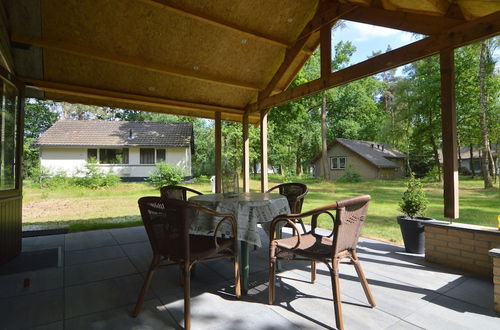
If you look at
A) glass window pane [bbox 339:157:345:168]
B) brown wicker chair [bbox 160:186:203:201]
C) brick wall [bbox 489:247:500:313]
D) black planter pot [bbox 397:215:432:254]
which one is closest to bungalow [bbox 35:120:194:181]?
brown wicker chair [bbox 160:186:203:201]

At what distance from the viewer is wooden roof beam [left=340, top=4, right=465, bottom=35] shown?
8.76 ft

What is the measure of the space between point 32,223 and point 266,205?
6.32 metres

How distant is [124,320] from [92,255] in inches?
75.4

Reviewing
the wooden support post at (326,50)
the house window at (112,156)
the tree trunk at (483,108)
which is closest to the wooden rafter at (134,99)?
the wooden support post at (326,50)

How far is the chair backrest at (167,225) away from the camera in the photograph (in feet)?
6.40

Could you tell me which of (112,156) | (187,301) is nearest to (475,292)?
(187,301)

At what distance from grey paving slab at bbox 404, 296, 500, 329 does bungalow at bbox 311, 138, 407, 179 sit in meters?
17.8

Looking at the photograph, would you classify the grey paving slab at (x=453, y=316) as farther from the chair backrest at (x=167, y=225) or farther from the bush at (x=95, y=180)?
the bush at (x=95, y=180)

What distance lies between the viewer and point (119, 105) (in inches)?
193

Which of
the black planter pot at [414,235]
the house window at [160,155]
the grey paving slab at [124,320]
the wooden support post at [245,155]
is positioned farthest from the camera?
the house window at [160,155]

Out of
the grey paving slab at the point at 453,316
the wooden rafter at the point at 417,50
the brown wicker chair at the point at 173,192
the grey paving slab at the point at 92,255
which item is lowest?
the grey paving slab at the point at 453,316

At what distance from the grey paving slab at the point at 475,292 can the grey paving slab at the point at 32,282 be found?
3.67m

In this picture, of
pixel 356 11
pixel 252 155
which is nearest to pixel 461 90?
pixel 252 155

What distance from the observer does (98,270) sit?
301 centimetres
